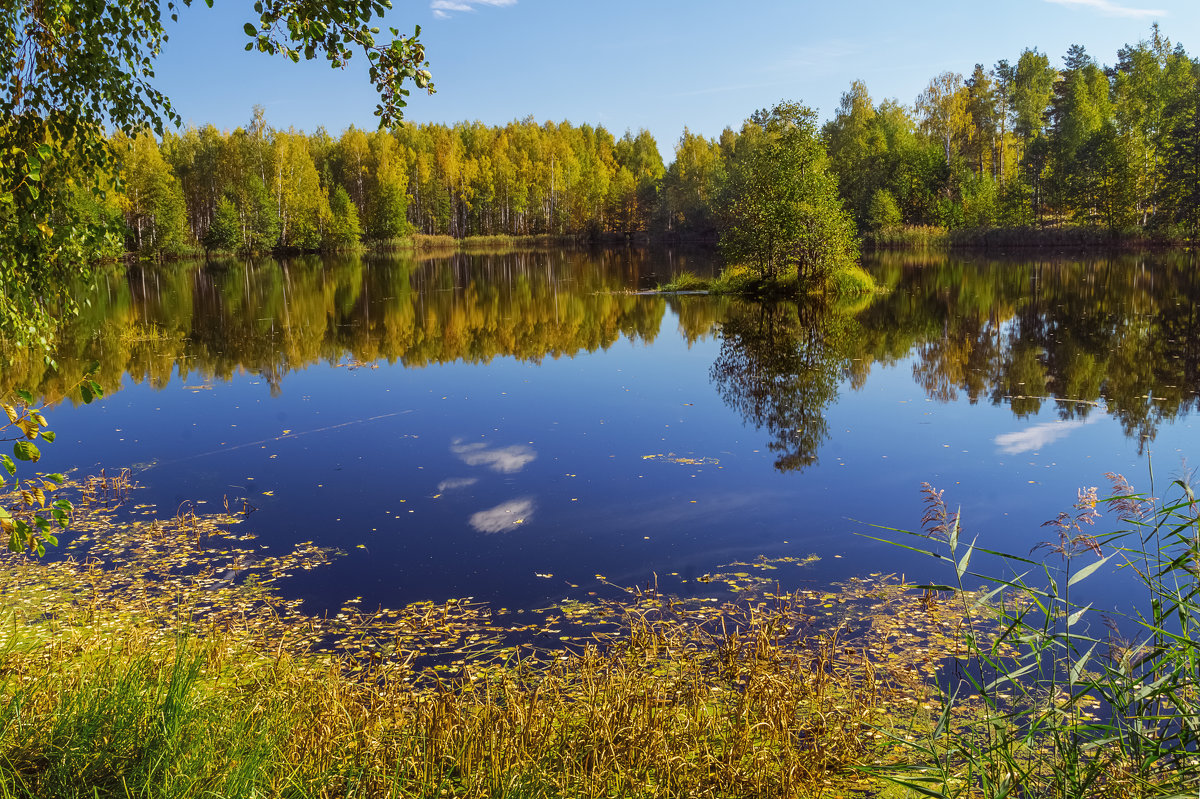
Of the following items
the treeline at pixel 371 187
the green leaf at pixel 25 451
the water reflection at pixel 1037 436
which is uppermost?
the treeline at pixel 371 187

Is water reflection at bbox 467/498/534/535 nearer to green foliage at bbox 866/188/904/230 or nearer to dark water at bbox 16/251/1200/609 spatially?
dark water at bbox 16/251/1200/609

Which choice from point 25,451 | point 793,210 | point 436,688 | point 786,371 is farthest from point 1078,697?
point 793,210

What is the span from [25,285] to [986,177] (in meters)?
77.3

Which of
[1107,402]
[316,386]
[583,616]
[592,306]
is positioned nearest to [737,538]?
[583,616]

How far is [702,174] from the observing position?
94312 millimetres

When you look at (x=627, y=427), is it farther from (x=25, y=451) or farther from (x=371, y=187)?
(x=371, y=187)

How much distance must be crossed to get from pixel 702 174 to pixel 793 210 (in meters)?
63.2

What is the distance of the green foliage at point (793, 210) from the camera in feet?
112

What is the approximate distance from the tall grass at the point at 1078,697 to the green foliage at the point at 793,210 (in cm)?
2693

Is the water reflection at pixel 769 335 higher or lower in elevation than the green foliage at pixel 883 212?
lower

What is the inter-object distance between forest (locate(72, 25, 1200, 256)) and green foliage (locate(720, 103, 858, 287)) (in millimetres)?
2497

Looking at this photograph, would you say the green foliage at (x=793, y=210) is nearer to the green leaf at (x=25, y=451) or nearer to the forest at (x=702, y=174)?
the forest at (x=702, y=174)

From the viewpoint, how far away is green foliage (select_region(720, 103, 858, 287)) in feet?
112

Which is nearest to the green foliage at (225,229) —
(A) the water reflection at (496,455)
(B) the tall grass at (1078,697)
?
(A) the water reflection at (496,455)
